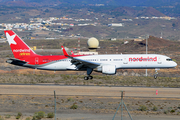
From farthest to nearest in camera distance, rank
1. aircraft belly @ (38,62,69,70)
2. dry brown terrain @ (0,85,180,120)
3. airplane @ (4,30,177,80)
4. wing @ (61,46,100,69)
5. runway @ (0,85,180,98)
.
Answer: aircraft belly @ (38,62,69,70), airplane @ (4,30,177,80), wing @ (61,46,100,69), runway @ (0,85,180,98), dry brown terrain @ (0,85,180,120)

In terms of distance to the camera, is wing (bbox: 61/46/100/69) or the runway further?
wing (bbox: 61/46/100/69)

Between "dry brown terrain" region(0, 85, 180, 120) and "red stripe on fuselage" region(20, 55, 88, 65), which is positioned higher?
"red stripe on fuselage" region(20, 55, 88, 65)

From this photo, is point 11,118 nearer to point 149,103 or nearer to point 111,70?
point 149,103

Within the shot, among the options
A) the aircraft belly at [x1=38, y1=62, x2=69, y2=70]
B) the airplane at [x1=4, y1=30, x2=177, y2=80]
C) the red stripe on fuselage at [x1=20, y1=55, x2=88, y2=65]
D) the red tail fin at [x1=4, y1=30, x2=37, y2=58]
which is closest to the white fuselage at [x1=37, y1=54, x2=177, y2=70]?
the airplane at [x1=4, y1=30, x2=177, y2=80]

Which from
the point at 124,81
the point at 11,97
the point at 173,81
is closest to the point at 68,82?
the point at 124,81

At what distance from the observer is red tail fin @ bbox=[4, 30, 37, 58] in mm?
40594

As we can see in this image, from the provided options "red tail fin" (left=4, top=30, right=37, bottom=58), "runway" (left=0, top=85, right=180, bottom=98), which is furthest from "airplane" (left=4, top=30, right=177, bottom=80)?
"runway" (left=0, top=85, right=180, bottom=98)

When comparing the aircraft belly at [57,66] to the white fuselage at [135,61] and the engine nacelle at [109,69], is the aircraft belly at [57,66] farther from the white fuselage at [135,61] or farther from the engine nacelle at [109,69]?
the engine nacelle at [109,69]

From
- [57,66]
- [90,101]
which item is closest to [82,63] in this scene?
[57,66]

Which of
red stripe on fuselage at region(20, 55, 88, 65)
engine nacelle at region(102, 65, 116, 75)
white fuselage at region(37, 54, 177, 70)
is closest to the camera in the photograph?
engine nacelle at region(102, 65, 116, 75)

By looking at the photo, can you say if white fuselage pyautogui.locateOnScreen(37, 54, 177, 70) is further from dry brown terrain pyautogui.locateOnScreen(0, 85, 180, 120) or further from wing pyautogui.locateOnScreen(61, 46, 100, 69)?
dry brown terrain pyautogui.locateOnScreen(0, 85, 180, 120)

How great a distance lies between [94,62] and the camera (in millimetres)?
39688

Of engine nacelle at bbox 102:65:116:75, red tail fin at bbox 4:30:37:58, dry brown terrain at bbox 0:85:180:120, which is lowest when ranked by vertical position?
dry brown terrain at bbox 0:85:180:120

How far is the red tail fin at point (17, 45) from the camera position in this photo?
40.6m
